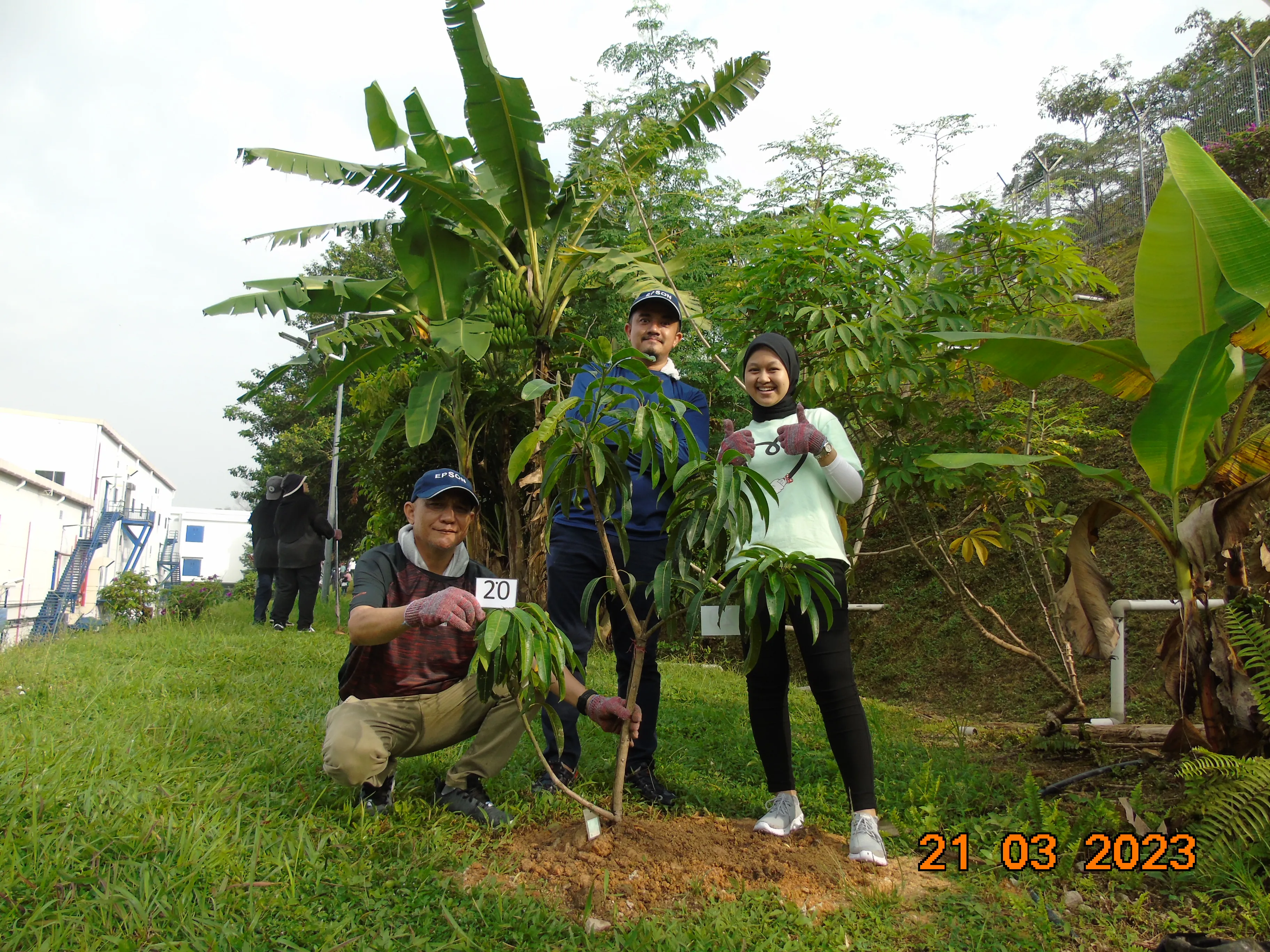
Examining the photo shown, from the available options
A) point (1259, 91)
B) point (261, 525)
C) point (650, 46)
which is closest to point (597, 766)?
point (261, 525)

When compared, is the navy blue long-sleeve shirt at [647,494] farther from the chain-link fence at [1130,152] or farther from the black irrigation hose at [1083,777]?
the chain-link fence at [1130,152]

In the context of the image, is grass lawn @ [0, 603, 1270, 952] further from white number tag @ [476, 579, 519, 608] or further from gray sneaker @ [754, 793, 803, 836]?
white number tag @ [476, 579, 519, 608]

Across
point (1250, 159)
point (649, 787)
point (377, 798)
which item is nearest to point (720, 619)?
point (649, 787)

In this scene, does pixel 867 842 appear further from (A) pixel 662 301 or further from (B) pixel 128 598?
(B) pixel 128 598

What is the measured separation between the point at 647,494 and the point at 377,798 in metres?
1.46

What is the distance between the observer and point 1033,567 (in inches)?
284

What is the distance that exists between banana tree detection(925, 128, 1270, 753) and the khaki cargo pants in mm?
1895

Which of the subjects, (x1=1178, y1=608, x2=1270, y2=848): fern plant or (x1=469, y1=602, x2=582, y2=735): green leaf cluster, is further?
(x1=1178, y1=608, x2=1270, y2=848): fern plant

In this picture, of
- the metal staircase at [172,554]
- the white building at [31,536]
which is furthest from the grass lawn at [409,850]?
the metal staircase at [172,554]

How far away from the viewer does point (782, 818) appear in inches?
105

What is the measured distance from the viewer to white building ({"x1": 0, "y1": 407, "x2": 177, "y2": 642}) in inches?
942

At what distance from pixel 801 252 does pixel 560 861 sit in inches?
112

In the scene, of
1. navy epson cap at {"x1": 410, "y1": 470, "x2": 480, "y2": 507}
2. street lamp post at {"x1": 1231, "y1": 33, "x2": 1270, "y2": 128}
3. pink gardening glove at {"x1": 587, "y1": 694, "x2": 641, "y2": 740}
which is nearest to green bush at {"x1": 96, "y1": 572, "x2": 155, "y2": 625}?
navy epson cap at {"x1": 410, "y1": 470, "x2": 480, "y2": 507}
